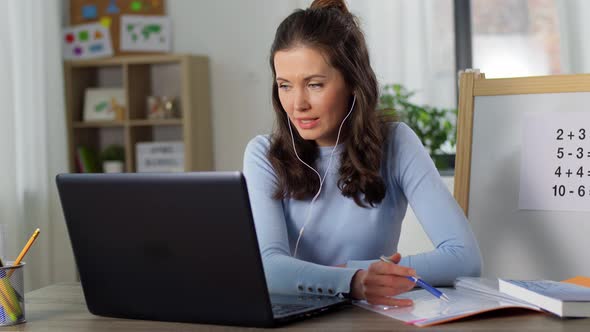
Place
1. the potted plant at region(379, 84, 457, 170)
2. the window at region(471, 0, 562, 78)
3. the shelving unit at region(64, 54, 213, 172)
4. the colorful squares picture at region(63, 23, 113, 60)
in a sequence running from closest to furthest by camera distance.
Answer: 1. the potted plant at region(379, 84, 457, 170)
2. the window at region(471, 0, 562, 78)
3. the shelving unit at region(64, 54, 213, 172)
4. the colorful squares picture at region(63, 23, 113, 60)

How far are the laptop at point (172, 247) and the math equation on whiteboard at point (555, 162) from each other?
0.74 m

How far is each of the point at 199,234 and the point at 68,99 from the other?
302 cm

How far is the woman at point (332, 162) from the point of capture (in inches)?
66.2

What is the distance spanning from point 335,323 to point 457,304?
20cm

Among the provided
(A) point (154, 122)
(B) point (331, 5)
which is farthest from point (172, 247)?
(A) point (154, 122)

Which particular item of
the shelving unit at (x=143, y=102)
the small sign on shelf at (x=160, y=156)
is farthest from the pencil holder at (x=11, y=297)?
the small sign on shelf at (x=160, y=156)

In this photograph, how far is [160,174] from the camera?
112cm

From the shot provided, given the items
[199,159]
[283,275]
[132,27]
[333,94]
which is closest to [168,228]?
[283,275]

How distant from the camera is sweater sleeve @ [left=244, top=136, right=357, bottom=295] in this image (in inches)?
54.4

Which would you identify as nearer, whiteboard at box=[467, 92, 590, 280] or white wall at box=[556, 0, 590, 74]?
whiteboard at box=[467, 92, 590, 280]

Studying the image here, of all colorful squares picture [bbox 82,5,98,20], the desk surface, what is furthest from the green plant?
the desk surface

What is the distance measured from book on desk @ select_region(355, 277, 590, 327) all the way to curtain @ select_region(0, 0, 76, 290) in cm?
228

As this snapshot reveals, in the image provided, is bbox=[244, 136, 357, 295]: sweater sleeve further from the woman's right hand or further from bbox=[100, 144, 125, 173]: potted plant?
bbox=[100, 144, 125, 173]: potted plant

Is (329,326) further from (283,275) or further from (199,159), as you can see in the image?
(199,159)
